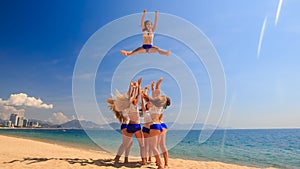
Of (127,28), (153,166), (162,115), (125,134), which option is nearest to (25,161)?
(125,134)

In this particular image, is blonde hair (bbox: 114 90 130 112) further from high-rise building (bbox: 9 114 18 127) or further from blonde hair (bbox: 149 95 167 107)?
high-rise building (bbox: 9 114 18 127)

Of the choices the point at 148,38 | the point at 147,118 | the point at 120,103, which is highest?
the point at 148,38

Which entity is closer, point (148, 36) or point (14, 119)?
point (148, 36)

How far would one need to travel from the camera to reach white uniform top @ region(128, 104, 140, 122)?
26.3 ft

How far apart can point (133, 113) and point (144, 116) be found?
1.28 feet

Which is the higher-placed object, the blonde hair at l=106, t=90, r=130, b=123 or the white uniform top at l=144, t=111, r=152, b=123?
the blonde hair at l=106, t=90, r=130, b=123

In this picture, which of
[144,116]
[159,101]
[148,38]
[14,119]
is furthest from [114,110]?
[14,119]

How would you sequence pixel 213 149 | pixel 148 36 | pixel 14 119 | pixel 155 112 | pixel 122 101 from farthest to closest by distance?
pixel 14 119 → pixel 213 149 → pixel 122 101 → pixel 155 112 → pixel 148 36

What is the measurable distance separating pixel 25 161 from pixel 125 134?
3737mm

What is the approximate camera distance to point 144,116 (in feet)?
26.6

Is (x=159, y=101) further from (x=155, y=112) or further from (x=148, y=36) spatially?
(x=148, y=36)

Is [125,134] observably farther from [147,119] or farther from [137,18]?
[137,18]

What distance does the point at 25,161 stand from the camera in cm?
862

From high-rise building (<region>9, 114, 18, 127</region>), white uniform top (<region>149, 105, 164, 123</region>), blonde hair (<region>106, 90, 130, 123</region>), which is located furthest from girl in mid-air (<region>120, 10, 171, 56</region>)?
high-rise building (<region>9, 114, 18, 127</region>)
